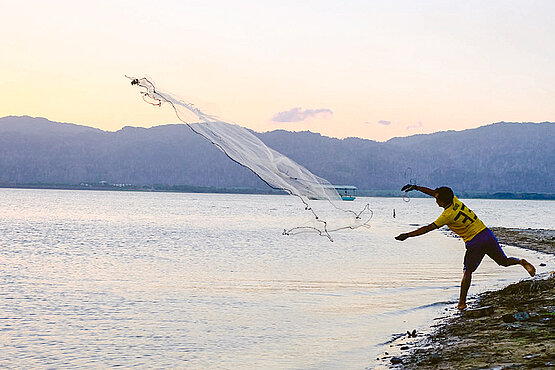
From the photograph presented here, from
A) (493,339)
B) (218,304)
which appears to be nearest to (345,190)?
(218,304)

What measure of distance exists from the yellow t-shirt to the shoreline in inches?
63.1

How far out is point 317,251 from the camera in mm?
33000

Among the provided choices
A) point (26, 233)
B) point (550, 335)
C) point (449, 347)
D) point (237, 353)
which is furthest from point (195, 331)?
point (26, 233)

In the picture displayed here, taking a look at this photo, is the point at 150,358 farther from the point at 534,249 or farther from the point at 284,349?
the point at 534,249

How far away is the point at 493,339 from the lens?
8.97 m

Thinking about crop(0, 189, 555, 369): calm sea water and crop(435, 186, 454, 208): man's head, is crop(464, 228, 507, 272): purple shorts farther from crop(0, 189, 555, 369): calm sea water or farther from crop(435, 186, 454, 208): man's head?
crop(0, 189, 555, 369): calm sea water

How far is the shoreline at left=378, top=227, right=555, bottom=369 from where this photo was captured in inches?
303

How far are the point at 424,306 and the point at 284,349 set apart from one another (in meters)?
5.24

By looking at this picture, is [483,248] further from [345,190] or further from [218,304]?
[345,190]

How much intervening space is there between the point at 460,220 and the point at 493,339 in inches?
99.2

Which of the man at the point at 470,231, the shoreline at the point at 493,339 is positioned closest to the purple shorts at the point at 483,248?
the man at the point at 470,231

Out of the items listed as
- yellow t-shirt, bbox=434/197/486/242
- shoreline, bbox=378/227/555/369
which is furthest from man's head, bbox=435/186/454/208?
shoreline, bbox=378/227/555/369

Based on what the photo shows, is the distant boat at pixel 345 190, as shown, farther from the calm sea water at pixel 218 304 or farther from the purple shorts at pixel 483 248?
the purple shorts at pixel 483 248

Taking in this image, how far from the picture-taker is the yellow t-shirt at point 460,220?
1055 cm
